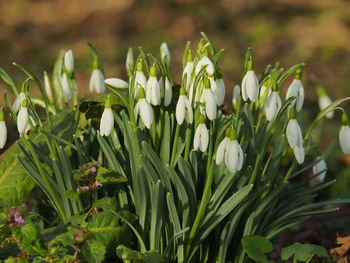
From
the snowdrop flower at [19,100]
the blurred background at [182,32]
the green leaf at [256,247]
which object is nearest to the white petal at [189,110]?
the green leaf at [256,247]

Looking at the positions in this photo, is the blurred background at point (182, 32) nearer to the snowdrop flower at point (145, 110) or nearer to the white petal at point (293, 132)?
the white petal at point (293, 132)

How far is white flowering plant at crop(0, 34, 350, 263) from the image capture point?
7.95 ft

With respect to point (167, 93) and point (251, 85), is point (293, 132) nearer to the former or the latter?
point (251, 85)

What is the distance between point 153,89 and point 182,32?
5.73 meters

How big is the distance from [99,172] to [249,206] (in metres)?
0.66

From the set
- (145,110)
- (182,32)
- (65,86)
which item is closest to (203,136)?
(145,110)

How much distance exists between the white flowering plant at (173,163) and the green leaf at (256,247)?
0.07ft

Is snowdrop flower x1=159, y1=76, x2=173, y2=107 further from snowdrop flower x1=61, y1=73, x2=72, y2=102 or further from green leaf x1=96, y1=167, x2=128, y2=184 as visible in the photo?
snowdrop flower x1=61, y1=73, x2=72, y2=102

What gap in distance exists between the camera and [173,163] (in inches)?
101

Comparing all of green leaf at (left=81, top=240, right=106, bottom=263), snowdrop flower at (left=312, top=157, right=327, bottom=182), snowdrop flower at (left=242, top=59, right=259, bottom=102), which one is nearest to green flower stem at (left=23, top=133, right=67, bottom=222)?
green leaf at (left=81, top=240, right=106, bottom=263)

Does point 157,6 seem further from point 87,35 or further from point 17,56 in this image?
point 17,56

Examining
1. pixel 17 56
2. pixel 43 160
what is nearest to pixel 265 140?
pixel 43 160

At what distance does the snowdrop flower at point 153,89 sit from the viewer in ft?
7.94

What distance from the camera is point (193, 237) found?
255 centimetres
